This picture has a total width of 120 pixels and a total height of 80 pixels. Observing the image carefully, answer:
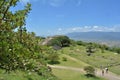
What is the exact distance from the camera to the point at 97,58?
57.3 metres

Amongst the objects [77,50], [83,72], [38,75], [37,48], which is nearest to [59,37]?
[77,50]

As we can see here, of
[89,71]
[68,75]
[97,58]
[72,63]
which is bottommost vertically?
[68,75]

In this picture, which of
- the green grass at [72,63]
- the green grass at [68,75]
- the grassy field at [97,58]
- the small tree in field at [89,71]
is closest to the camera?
the green grass at [68,75]

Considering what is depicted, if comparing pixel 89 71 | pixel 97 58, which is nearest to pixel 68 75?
pixel 89 71

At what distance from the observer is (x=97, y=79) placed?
4150 cm

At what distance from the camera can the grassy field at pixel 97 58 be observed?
52.7 metres

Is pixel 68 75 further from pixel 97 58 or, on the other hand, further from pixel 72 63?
pixel 97 58

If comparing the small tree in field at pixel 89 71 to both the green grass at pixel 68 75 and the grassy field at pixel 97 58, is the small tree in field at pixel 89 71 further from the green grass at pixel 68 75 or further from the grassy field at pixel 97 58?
the grassy field at pixel 97 58

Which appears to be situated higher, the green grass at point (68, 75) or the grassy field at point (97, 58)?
the grassy field at point (97, 58)

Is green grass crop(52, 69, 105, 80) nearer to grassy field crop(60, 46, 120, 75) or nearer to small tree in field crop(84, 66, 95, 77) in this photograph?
small tree in field crop(84, 66, 95, 77)

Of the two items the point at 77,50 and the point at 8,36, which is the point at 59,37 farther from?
the point at 8,36

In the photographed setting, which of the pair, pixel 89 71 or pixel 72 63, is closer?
pixel 89 71

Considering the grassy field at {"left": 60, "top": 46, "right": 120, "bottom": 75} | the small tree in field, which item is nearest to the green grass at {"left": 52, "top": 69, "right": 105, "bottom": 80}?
the small tree in field

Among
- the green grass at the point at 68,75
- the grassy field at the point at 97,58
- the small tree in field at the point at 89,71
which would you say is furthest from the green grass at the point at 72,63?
the small tree in field at the point at 89,71
